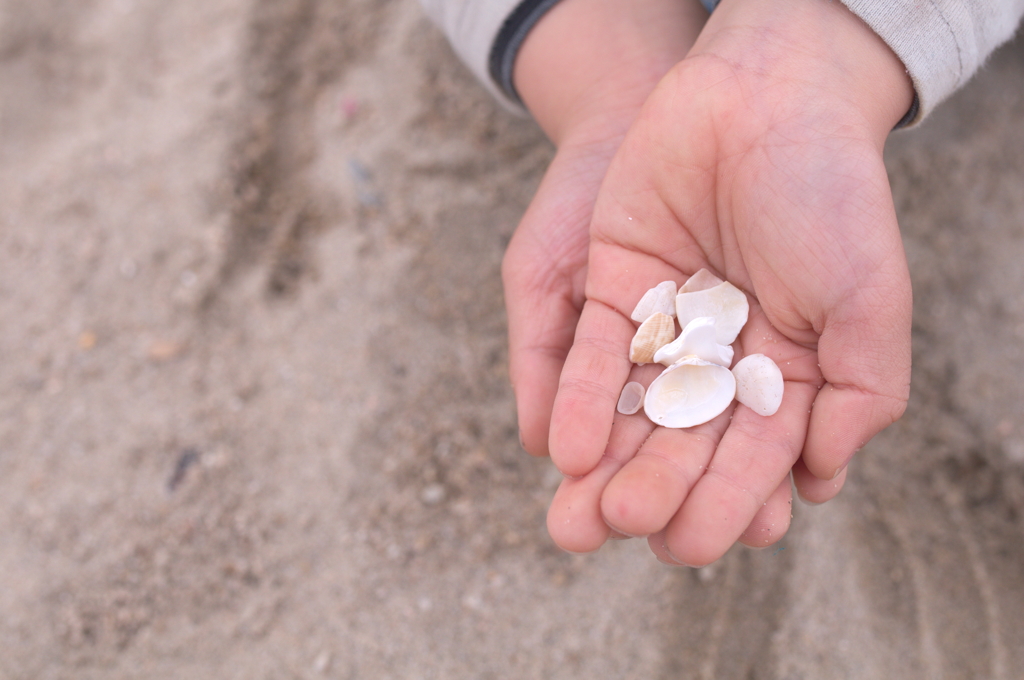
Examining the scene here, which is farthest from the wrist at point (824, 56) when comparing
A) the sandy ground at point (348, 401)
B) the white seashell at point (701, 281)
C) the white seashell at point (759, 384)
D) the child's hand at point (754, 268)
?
the sandy ground at point (348, 401)

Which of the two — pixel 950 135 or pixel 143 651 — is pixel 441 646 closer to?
pixel 143 651

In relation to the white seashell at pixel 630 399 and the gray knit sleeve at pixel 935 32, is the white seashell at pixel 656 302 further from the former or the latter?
the gray knit sleeve at pixel 935 32

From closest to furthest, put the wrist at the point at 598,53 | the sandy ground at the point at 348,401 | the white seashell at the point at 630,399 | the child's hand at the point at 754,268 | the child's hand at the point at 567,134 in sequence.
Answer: the child's hand at the point at 754,268, the white seashell at the point at 630,399, the child's hand at the point at 567,134, the sandy ground at the point at 348,401, the wrist at the point at 598,53

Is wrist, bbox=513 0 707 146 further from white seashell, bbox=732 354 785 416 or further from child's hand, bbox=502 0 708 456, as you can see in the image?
white seashell, bbox=732 354 785 416

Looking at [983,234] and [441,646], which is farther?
[983,234]

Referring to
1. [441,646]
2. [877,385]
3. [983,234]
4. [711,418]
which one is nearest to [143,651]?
[441,646]

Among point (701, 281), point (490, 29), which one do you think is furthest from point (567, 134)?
point (701, 281)

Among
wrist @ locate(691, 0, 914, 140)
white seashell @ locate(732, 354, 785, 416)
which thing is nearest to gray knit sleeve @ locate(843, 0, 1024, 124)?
wrist @ locate(691, 0, 914, 140)
